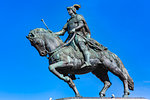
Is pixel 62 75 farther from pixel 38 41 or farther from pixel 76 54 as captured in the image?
pixel 38 41

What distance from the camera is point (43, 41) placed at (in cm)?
1373

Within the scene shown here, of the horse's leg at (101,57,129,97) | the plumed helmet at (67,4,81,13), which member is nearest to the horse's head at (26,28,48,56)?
the plumed helmet at (67,4,81,13)

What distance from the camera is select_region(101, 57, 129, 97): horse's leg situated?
14.2m

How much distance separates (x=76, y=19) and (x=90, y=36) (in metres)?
1.11

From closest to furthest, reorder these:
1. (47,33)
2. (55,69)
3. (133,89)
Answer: (55,69) < (47,33) < (133,89)

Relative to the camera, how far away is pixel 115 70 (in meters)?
14.4

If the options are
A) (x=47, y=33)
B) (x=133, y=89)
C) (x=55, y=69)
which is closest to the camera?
(x=55, y=69)

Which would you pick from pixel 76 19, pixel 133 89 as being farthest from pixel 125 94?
pixel 76 19

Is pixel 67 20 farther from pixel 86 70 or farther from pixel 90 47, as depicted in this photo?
pixel 86 70

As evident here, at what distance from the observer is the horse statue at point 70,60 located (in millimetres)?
13344

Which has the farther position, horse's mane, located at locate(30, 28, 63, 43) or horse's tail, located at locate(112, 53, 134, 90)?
horse's tail, located at locate(112, 53, 134, 90)

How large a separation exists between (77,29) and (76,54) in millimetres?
1383

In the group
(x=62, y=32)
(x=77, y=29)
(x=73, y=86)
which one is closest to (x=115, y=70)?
(x=73, y=86)

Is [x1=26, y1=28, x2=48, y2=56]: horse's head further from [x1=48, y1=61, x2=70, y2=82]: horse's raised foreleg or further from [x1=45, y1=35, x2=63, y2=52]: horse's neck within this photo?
[x1=48, y1=61, x2=70, y2=82]: horse's raised foreleg
